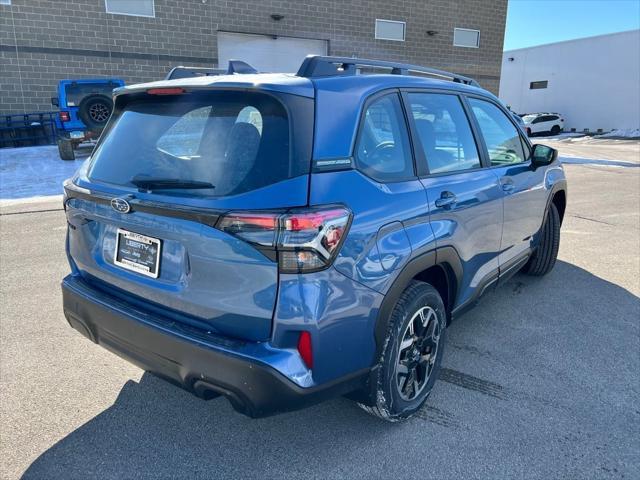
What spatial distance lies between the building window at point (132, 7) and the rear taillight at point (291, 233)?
18.9 metres

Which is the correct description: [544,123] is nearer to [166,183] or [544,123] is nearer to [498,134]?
[498,134]

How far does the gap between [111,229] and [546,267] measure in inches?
159

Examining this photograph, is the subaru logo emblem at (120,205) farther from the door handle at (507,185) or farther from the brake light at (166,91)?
the door handle at (507,185)

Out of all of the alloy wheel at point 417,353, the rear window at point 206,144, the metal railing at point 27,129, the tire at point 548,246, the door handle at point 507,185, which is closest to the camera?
the rear window at point 206,144

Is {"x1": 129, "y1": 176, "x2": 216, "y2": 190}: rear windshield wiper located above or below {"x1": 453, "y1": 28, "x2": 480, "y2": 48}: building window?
below

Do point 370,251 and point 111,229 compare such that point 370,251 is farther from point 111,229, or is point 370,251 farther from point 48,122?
point 48,122

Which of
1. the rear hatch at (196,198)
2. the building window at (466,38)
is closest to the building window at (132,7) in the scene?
the building window at (466,38)

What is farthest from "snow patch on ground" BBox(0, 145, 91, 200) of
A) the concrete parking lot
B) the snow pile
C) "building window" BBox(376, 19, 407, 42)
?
the snow pile

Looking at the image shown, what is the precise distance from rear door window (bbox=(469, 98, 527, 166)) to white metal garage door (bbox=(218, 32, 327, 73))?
17.0 metres

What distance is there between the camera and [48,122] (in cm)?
1712

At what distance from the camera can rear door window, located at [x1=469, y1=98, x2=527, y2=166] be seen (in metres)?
3.48

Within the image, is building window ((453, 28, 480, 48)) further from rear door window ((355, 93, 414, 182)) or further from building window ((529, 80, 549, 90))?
rear door window ((355, 93, 414, 182))

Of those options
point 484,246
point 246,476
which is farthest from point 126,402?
point 484,246

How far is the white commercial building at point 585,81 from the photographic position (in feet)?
104
